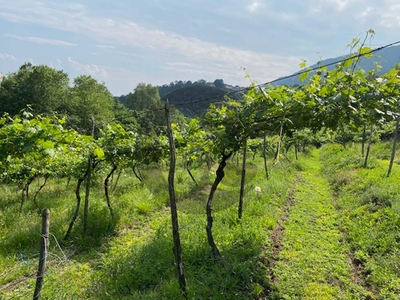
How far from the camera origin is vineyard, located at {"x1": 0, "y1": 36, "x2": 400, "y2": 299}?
3.81 metres

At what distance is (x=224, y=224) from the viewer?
802 centimetres

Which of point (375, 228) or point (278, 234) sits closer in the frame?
point (375, 228)

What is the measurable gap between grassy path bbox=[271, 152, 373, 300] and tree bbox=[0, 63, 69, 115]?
2720 cm

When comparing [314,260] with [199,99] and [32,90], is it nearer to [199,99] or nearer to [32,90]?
[199,99]

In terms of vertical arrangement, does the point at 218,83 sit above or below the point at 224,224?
above

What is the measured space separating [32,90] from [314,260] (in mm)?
31376

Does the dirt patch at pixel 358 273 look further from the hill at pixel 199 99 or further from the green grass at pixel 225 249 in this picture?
the hill at pixel 199 99

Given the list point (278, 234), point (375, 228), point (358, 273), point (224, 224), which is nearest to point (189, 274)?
point (224, 224)

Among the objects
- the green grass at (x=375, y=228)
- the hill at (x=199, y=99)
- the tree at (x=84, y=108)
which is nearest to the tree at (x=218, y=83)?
the hill at (x=199, y=99)

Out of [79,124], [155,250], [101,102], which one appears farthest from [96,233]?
[101,102]

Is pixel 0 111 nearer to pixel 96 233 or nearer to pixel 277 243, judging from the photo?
pixel 96 233

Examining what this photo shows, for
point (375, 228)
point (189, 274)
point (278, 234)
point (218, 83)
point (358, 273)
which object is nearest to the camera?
point (189, 274)

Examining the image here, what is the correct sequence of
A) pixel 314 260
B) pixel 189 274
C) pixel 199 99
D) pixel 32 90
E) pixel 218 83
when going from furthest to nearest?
1. pixel 218 83
2. pixel 32 90
3. pixel 314 260
4. pixel 189 274
5. pixel 199 99

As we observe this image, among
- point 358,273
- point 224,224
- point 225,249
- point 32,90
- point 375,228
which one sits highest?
point 32,90
